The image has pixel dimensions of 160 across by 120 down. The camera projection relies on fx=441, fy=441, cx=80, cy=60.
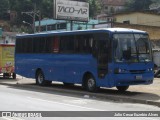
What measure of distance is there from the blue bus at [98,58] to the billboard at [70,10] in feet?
64.3

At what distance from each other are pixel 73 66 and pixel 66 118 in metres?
9.97

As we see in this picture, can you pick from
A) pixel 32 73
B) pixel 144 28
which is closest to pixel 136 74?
pixel 32 73

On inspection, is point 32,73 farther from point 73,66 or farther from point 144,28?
point 144,28

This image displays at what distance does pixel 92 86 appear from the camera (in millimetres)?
20469

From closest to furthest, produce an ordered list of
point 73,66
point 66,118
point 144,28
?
point 66,118, point 73,66, point 144,28

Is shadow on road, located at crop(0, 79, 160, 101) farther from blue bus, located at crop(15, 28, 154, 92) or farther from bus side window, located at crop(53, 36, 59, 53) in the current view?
bus side window, located at crop(53, 36, 59, 53)

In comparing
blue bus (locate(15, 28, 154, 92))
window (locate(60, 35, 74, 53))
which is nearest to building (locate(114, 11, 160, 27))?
blue bus (locate(15, 28, 154, 92))

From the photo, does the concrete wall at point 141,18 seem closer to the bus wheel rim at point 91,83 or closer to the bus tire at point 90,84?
the bus tire at point 90,84

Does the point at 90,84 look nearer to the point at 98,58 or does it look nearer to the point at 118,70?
the point at 98,58

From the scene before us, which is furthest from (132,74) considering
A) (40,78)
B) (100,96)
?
(40,78)

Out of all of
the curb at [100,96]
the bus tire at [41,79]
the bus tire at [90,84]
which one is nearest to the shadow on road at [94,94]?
the curb at [100,96]

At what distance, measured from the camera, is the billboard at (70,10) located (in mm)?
44719

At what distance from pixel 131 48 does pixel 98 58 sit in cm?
161

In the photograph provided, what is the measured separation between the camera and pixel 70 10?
45.9 meters
